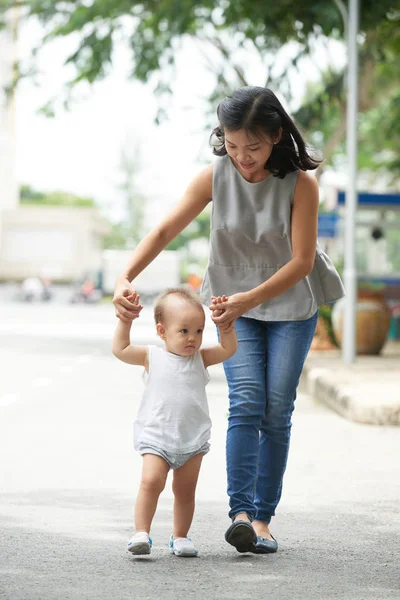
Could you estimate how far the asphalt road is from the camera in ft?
14.9

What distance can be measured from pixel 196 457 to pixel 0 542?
0.97 m

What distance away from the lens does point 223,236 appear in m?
5.20

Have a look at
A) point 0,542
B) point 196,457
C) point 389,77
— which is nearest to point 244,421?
point 196,457

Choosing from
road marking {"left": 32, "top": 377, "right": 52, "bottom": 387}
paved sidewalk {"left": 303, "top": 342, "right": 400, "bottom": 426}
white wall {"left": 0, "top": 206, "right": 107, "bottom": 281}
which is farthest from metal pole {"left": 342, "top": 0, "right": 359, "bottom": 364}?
white wall {"left": 0, "top": 206, "right": 107, "bottom": 281}

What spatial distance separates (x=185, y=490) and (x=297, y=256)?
1037mm

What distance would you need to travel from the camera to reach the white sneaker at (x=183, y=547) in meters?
5.00

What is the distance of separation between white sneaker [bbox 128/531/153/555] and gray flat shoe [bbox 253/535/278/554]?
0.51m

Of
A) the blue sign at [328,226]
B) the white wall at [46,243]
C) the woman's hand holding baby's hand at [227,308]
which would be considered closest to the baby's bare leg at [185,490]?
the woman's hand holding baby's hand at [227,308]

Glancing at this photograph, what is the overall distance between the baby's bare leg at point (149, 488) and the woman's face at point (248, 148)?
1.21 m

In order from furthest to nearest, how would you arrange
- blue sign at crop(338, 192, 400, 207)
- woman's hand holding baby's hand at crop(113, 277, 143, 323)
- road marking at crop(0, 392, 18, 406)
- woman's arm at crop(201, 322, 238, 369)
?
blue sign at crop(338, 192, 400, 207)
road marking at crop(0, 392, 18, 406)
woman's arm at crop(201, 322, 238, 369)
woman's hand holding baby's hand at crop(113, 277, 143, 323)

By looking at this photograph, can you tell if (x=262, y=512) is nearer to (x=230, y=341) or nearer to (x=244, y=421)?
(x=244, y=421)

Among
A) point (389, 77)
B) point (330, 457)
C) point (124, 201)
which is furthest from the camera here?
point (124, 201)

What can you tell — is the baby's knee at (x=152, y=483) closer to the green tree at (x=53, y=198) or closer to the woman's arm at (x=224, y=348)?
the woman's arm at (x=224, y=348)

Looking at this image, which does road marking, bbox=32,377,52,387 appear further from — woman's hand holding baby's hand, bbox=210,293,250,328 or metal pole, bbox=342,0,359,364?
woman's hand holding baby's hand, bbox=210,293,250,328
